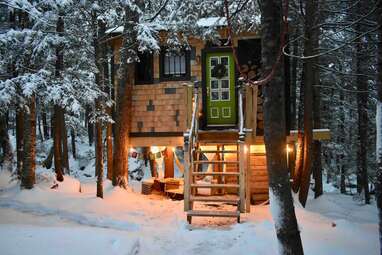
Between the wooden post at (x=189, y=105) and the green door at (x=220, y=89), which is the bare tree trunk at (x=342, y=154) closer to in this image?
the green door at (x=220, y=89)

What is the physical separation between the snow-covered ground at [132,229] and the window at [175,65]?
4.39m

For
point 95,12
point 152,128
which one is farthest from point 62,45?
point 152,128

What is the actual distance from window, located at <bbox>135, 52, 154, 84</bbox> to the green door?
201 centimetres

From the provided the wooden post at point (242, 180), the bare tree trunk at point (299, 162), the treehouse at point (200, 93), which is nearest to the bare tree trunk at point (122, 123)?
the treehouse at point (200, 93)

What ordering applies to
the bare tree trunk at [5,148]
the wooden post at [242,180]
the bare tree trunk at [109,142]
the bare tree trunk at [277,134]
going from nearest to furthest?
the bare tree trunk at [277,134] < the wooden post at [242,180] < the bare tree trunk at [109,142] < the bare tree trunk at [5,148]

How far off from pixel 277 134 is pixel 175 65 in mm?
8941

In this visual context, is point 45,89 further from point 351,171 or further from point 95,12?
point 351,171

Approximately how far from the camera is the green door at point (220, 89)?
13594mm

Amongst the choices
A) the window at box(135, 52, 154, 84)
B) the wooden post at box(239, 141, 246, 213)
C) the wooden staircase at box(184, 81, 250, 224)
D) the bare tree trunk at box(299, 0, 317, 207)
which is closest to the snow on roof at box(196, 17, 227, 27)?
the window at box(135, 52, 154, 84)

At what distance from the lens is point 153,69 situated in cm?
1378

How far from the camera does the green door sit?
44.6 ft

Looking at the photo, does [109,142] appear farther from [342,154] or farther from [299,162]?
[342,154]

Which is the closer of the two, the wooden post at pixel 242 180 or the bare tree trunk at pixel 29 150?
the wooden post at pixel 242 180

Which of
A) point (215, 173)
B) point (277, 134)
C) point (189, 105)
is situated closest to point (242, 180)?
point (215, 173)
